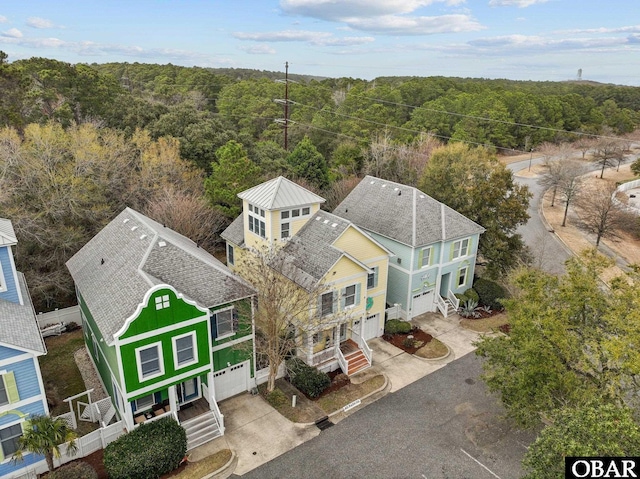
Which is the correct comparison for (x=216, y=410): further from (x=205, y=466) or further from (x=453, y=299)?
(x=453, y=299)

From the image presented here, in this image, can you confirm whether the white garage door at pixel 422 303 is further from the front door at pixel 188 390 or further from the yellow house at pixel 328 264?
the front door at pixel 188 390

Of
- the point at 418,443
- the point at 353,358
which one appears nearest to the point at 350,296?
the point at 353,358

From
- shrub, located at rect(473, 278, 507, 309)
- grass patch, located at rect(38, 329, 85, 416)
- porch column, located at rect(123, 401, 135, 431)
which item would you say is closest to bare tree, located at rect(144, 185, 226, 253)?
grass patch, located at rect(38, 329, 85, 416)

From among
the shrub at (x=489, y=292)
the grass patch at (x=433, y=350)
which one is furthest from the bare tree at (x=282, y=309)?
the shrub at (x=489, y=292)

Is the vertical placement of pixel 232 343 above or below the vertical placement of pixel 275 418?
above

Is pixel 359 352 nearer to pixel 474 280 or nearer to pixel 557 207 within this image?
Result: pixel 474 280
